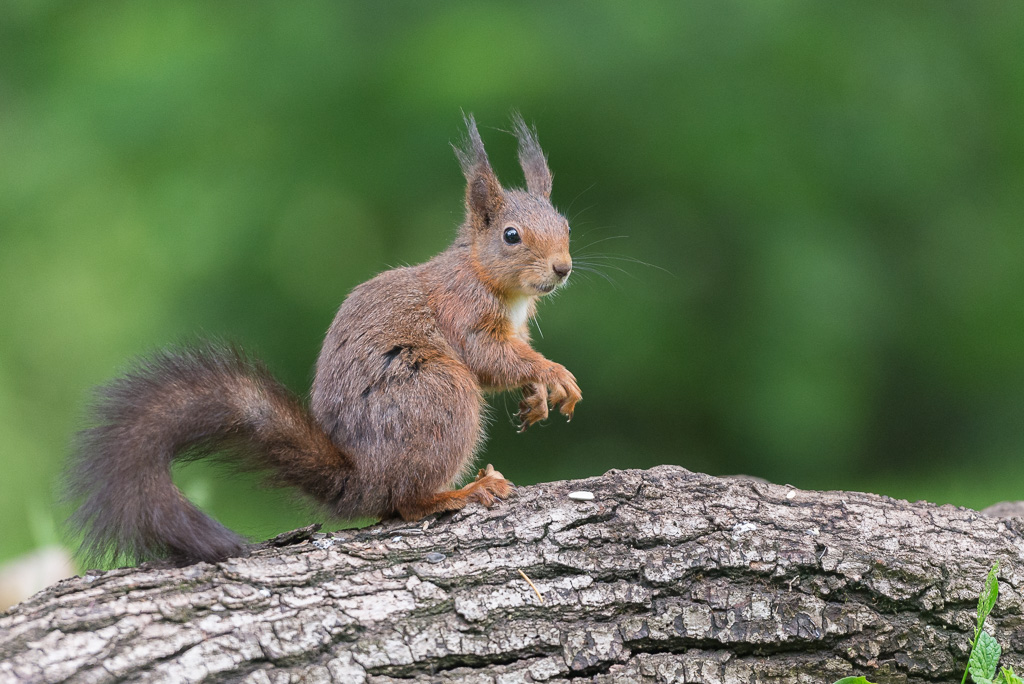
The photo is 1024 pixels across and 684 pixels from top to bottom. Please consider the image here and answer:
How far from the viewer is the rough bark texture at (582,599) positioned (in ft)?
5.97

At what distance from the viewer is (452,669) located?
1.91 metres

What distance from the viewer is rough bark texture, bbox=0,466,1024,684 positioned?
1820mm

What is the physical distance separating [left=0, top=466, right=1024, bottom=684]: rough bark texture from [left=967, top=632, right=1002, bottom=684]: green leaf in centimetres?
17

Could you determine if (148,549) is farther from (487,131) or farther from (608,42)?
(608,42)

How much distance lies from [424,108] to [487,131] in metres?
0.26

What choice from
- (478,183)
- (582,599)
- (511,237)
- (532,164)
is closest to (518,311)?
(511,237)

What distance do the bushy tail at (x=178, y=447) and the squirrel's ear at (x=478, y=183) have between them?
75cm

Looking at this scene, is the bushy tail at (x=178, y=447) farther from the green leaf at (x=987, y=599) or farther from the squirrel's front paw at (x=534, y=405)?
the green leaf at (x=987, y=599)

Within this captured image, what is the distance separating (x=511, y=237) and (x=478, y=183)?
0.18 metres

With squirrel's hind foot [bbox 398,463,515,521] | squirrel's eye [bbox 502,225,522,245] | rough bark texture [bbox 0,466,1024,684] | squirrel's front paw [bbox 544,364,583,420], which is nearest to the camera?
rough bark texture [bbox 0,466,1024,684]

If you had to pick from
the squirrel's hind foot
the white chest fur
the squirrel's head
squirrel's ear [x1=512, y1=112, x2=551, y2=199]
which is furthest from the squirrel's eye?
the squirrel's hind foot

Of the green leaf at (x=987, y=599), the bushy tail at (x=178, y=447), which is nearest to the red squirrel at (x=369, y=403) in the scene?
the bushy tail at (x=178, y=447)

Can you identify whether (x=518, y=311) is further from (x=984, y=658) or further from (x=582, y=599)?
(x=984, y=658)

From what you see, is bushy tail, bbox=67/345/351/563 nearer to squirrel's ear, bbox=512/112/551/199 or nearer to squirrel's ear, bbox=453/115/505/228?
squirrel's ear, bbox=453/115/505/228
